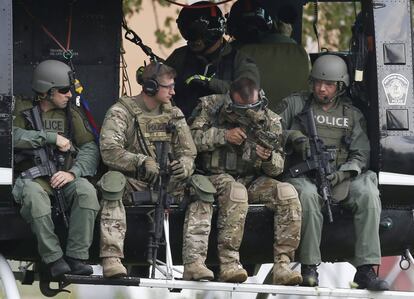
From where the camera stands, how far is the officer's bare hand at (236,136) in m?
11.0

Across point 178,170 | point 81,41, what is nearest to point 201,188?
point 178,170

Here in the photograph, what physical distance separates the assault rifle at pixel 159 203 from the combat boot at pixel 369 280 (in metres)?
1.36

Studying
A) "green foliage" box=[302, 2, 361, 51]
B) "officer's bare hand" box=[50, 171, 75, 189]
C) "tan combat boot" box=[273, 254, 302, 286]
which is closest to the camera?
"officer's bare hand" box=[50, 171, 75, 189]

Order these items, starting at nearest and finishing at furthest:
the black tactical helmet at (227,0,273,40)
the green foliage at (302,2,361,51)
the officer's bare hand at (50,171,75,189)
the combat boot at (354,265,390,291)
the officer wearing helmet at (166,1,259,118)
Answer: the officer's bare hand at (50,171,75,189) → the combat boot at (354,265,390,291) → the officer wearing helmet at (166,1,259,118) → the black tactical helmet at (227,0,273,40) → the green foliage at (302,2,361,51)

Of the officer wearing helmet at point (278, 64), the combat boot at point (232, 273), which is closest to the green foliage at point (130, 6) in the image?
the officer wearing helmet at point (278, 64)

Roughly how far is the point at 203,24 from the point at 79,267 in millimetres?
2119

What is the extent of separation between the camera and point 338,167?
445 inches

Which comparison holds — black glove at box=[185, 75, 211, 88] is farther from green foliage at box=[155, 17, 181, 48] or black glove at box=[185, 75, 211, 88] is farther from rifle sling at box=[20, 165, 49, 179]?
green foliage at box=[155, 17, 181, 48]

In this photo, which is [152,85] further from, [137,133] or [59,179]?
[59,179]

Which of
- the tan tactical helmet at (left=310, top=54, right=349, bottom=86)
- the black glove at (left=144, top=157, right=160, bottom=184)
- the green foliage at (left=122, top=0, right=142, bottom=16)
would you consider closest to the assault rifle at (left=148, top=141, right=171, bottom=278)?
the black glove at (left=144, top=157, right=160, bottom=184)

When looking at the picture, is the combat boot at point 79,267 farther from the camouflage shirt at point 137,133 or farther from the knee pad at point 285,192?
the knee pad at point 285,192

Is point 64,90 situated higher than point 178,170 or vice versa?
point 64,90

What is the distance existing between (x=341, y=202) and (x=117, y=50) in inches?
81.6

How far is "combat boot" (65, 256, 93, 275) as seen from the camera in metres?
10.6
